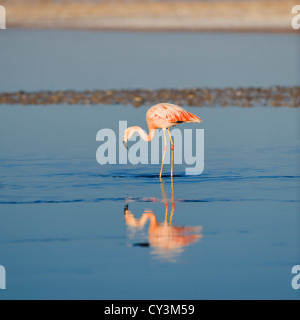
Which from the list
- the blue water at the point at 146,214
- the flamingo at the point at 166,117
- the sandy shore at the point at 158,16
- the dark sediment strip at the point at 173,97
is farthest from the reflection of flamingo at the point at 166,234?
the sandy shore at the point at 158,16

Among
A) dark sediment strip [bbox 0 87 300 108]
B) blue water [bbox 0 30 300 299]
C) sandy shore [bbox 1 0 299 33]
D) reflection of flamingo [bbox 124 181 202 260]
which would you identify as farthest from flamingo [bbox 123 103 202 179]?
sandy shore [bbox 1 0 299 33]

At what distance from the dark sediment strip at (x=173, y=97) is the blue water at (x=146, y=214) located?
272 cm

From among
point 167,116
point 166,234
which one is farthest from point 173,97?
point 166,234

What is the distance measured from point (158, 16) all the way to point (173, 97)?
137ft

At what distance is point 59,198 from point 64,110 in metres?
9.29

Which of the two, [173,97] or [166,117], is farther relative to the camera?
[173,97]

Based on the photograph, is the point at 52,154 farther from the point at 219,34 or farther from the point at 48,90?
the point at 219,34

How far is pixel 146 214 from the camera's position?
36.5 feet

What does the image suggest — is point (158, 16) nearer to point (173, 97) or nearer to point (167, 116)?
point (173, 97)

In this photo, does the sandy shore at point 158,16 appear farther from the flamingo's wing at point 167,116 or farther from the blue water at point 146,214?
the flamingo's wing at point 167,116

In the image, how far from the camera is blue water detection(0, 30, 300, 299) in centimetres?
862

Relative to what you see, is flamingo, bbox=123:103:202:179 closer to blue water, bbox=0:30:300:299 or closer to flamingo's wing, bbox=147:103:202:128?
flamingo's wing, bbox=147:103:202:128

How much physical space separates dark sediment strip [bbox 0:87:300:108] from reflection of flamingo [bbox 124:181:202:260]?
1098 cm

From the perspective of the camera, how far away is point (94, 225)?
10.6 meters
